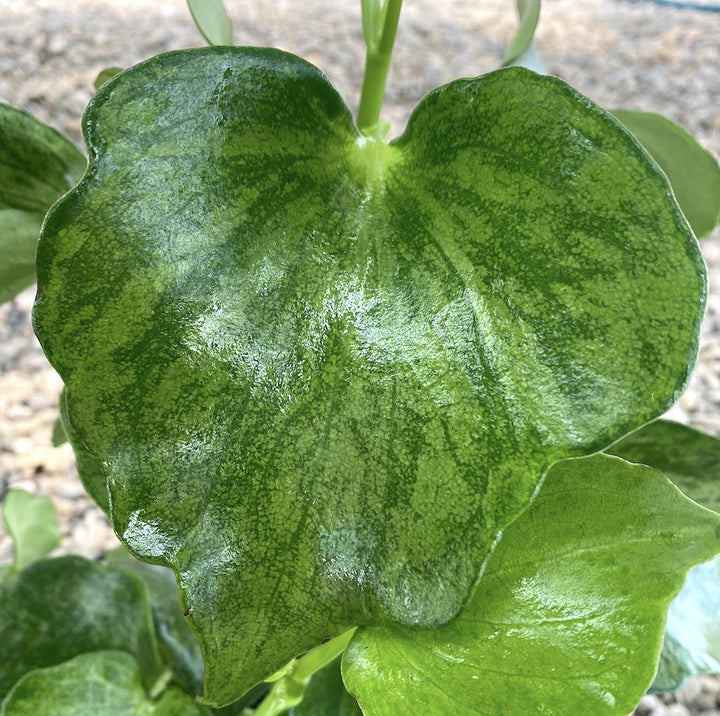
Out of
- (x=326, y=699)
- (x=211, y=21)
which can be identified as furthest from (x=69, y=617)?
(x=211, y=21)

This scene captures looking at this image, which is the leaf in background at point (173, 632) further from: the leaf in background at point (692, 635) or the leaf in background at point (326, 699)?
the leaf in background at point (692, 635)

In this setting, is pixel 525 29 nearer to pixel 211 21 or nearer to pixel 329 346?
pixel 211 21

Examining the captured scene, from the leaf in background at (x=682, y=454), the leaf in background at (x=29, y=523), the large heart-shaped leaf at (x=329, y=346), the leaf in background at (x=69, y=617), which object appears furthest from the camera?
the leaf in background at (x=29, y=523)

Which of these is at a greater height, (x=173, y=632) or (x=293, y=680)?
(x=293, y=680)

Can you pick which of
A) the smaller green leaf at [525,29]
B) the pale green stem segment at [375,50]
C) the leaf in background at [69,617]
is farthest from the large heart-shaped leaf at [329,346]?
the leaf in background at [69,617]

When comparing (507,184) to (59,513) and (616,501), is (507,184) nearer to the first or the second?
(616,501)

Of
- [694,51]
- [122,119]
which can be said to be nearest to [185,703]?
[122,119]
